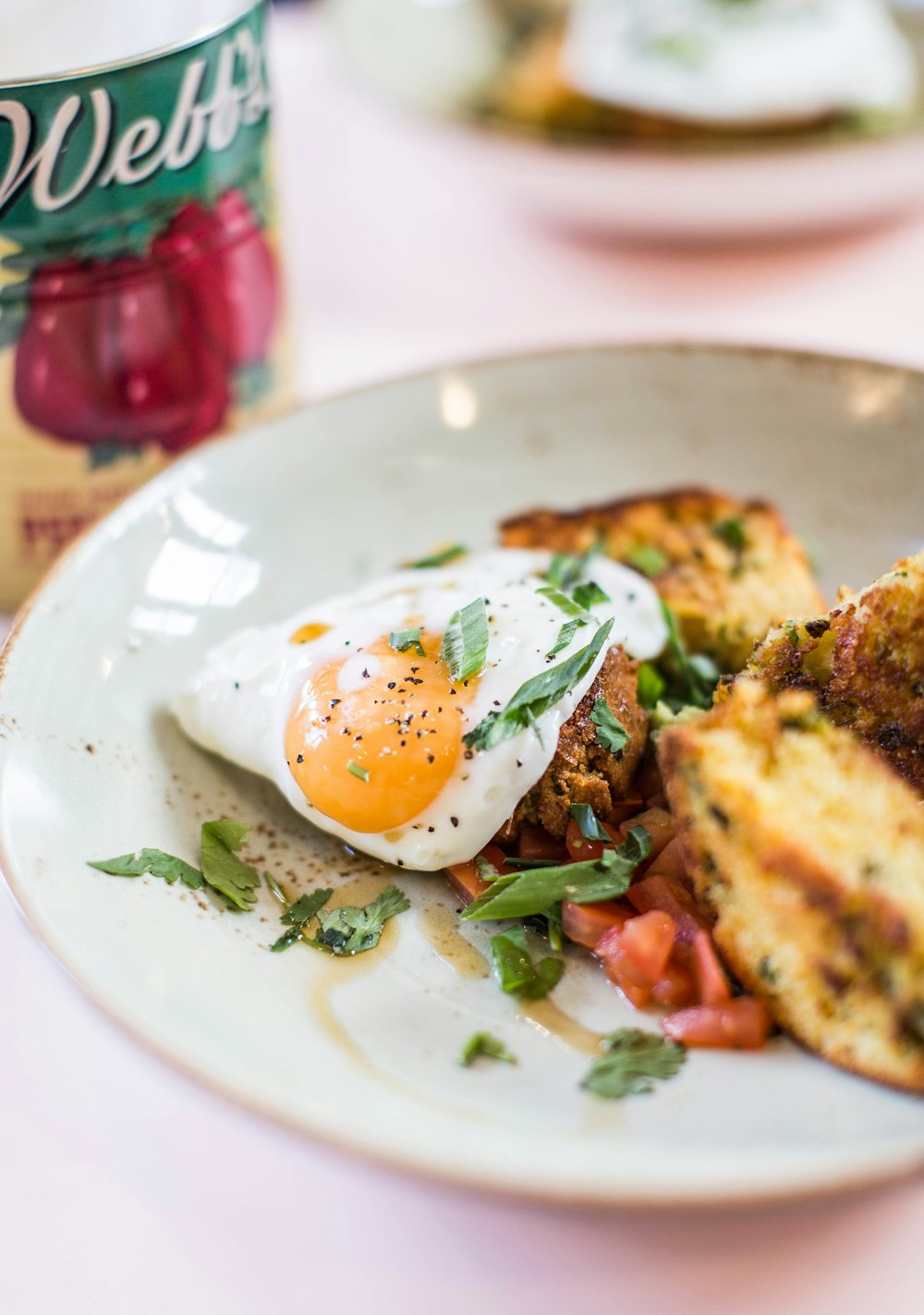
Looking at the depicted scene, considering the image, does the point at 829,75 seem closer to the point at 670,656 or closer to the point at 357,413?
the point at 357,413

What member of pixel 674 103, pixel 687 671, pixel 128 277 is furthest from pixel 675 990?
pixel 674 103

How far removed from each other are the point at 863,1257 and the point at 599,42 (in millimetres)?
3621

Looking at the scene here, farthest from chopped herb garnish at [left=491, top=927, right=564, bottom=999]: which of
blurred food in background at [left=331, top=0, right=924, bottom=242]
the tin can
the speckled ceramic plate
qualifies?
blurred food in background at [left=331, top=0, right=924, bottom=242]

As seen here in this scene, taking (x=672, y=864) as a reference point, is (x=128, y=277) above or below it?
above

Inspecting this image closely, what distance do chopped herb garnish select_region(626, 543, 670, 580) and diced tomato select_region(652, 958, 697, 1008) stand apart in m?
0.89

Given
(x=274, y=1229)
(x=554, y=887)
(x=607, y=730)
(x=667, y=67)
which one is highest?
(x=667, y=67)

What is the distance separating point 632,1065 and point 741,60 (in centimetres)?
326

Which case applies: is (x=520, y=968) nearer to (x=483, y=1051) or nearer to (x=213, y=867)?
(x=483, y=1051)

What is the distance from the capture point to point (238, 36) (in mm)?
2256

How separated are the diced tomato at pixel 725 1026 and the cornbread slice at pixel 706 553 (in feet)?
2.50

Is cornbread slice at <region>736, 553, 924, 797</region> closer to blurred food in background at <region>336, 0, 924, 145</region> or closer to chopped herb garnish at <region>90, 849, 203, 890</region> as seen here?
chopped herb garnish at <region>90, 849, 203, 890</region>

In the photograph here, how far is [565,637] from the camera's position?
1971 mm

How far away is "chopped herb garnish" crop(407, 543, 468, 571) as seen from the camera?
7.88 feet

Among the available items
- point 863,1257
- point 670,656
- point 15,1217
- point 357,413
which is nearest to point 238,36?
point 357,413
